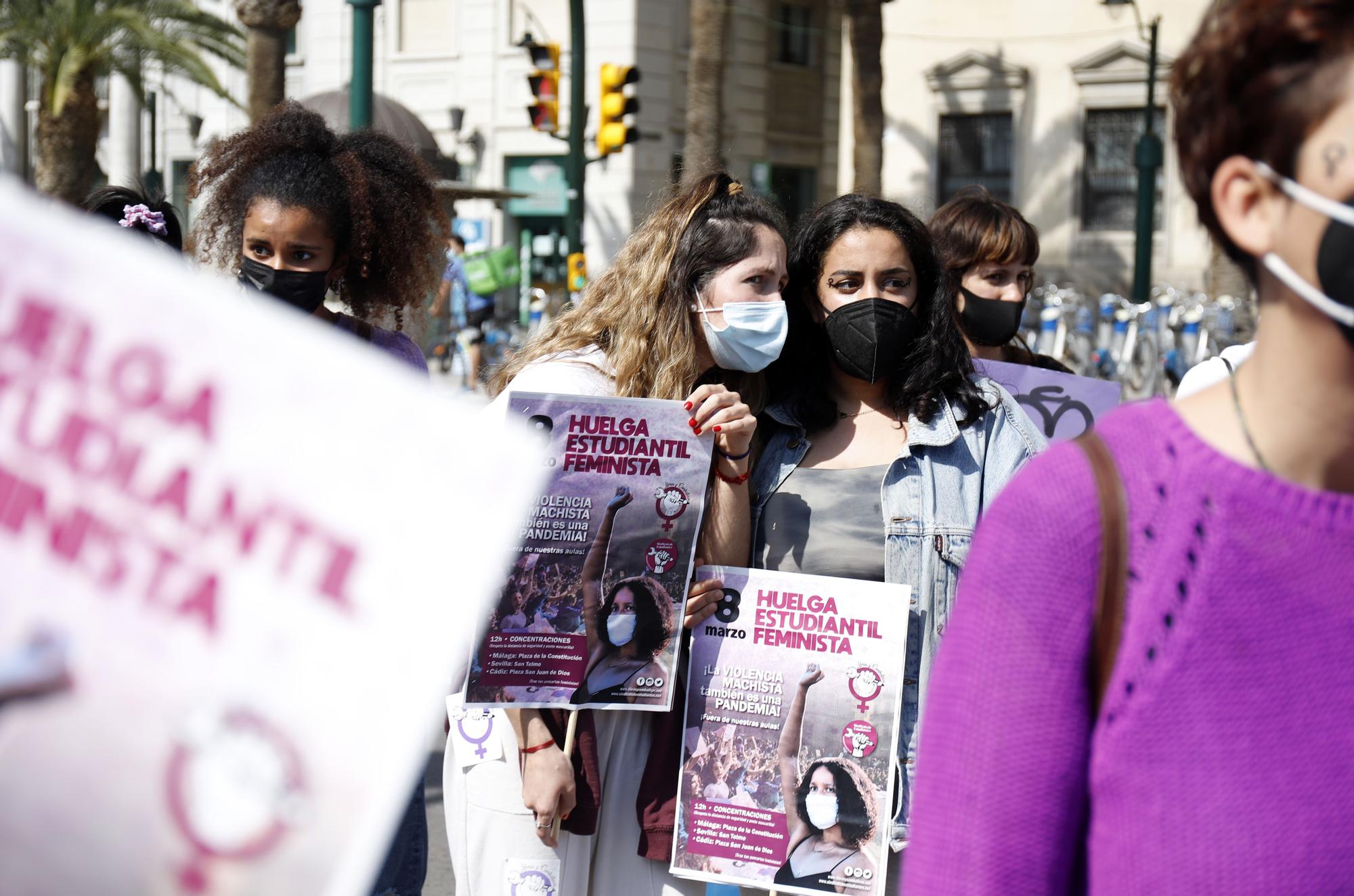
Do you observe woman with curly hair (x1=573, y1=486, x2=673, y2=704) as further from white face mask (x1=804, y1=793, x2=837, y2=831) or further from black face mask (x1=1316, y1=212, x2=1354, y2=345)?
black face mask (x1=1316, y1=212, x2=1354, y2=345)

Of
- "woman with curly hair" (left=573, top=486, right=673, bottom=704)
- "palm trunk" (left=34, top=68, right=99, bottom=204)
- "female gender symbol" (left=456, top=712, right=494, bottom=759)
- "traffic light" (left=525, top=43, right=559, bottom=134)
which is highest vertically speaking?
"traffic light" (left=525, top=43, right=559, bottom=134)

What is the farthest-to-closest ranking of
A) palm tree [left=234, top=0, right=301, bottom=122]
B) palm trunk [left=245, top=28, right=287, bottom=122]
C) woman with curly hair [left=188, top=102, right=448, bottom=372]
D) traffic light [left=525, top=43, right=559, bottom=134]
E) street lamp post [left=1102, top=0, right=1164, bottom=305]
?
street lamp post [left=1102, top=0, right=1164, bottom=305]
traffic light [left=525, top=43, right=559, bottom=134]
palm trunk [left=245, top=28, right=287, bottom=122]
palm tree [left=234, top=0, right=301, bottom=122]
woman with curly hair [left=188, top=102, right=448, bottom=372]

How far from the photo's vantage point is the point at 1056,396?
437 cm

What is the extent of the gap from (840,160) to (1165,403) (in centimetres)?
2676

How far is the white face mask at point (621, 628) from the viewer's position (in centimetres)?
278

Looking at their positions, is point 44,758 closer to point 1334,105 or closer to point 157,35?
point 1334,105

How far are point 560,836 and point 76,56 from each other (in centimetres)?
1593

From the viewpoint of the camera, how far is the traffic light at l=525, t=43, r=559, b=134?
1559cm

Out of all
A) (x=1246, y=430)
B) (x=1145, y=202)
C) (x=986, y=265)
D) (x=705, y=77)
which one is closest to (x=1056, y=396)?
(x=986, y=265)

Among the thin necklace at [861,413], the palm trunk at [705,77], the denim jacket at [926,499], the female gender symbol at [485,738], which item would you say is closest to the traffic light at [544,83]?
the palm trunk at [705,77]

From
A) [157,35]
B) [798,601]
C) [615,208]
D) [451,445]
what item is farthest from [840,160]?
[451,445]

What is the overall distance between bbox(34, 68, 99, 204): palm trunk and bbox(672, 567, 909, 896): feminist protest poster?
15592 millimetres

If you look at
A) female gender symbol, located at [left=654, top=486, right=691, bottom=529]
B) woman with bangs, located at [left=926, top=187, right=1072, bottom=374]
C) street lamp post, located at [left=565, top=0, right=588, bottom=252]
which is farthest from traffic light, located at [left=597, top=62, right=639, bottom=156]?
female gender symbol, located at [left=654, top=486, right=691, bottom=529]

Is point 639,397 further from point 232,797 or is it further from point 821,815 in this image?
point 232,797
